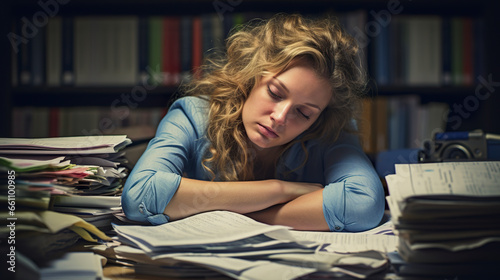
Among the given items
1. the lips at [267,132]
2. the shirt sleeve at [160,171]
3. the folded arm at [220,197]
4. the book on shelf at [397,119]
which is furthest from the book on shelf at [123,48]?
the folded arm at [220,197]

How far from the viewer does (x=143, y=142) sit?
136cm

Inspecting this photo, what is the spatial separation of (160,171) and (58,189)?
0.66ft

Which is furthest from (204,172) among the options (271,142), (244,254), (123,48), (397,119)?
(397,119)

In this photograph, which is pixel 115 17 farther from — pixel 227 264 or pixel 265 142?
pixel 227 264

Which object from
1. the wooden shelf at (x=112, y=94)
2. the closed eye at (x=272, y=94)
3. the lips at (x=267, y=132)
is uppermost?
the closed eye at (x=272, y=94)

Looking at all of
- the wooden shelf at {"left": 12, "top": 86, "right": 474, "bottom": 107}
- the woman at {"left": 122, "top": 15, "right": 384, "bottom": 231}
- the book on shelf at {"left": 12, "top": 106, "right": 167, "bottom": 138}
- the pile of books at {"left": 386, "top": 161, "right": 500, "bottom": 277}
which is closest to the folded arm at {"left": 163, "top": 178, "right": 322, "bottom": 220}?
the woman at {"left": 122, "top": 15, "right": 384, "bottom": 231}

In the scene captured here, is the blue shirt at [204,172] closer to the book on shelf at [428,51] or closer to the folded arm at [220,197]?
the folded arm at [220,197]

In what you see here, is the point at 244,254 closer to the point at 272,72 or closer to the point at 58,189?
the point at 58,189

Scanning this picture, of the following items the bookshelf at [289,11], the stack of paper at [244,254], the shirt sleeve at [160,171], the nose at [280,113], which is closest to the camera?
the stack of paper at [244,254]

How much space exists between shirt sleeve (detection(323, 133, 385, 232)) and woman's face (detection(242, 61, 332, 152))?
0.42 feet

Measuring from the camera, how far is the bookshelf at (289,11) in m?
1.91

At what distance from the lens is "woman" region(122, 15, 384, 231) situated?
2.72 ft

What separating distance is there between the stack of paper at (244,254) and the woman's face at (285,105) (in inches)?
11.9

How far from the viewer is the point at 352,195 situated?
0.88 m
